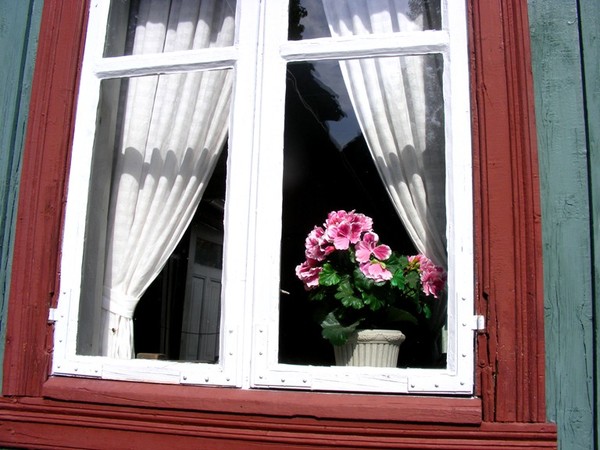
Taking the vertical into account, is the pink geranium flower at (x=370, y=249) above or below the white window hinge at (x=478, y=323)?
above

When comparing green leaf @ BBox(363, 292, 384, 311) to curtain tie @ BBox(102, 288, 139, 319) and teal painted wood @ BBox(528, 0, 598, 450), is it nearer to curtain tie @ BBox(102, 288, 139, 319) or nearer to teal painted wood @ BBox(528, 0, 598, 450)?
teal painted wood @ BBox(528, 0, 598, 450)

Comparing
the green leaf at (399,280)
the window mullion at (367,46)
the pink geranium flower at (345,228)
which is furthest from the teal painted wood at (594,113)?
the pink geranium flower at (345,228)

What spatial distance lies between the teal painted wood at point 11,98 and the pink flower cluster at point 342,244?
1.02 metres

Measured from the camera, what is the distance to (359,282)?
2.23m

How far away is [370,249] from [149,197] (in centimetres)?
82

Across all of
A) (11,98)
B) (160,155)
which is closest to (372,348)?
(160,155)

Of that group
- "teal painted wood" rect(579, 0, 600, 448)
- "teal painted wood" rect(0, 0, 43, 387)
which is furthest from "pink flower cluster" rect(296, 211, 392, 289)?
"teal painted wood" rect(0, 0, 43, 387)

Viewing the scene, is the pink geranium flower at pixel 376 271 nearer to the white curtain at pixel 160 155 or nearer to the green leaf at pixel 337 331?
the green leaf at pixel 337 331

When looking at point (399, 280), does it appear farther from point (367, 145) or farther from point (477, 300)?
point (367, 145)

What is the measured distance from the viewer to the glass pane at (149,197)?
2.43m

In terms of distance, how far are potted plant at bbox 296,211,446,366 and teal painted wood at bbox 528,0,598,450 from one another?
14.5 inches

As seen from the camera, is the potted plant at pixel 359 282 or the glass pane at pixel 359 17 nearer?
the potted plant at pixel 359 282

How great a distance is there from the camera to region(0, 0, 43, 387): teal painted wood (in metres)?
2.41

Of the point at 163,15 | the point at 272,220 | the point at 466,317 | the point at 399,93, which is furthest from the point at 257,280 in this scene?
the point at 163,15
